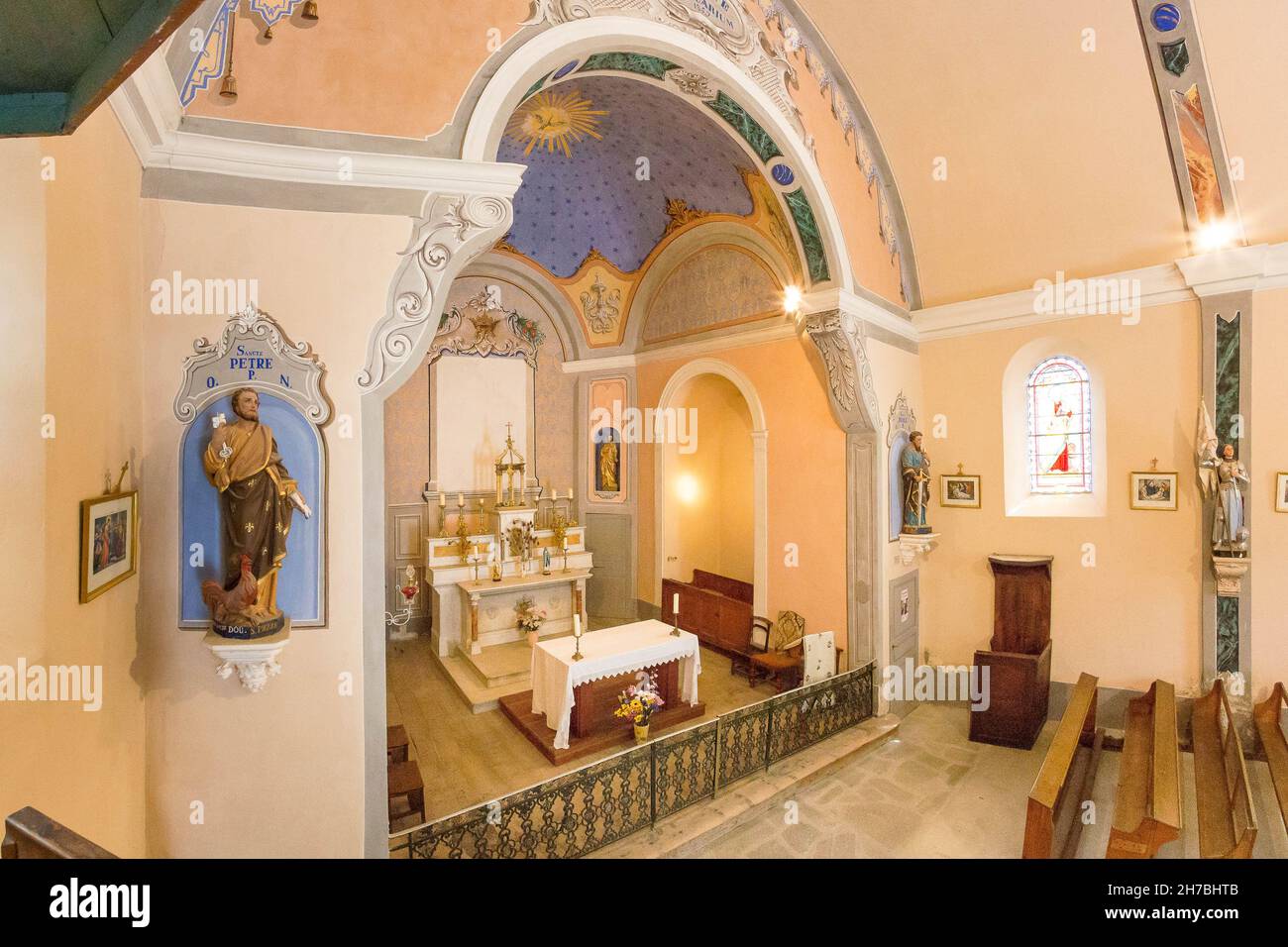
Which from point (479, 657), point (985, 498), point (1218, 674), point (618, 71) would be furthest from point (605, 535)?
point (1218, 674)

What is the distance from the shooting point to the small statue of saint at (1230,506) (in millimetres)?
6297

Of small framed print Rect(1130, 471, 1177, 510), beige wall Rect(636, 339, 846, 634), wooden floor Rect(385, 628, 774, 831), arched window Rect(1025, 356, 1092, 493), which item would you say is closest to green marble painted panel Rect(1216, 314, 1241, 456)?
small framed print Rect(1130, 471, 1177, 510)

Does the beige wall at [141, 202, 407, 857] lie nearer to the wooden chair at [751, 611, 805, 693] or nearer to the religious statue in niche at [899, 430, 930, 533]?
the wooden chair at [751, 611, 805, 693]

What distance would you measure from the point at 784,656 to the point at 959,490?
3.38 meters

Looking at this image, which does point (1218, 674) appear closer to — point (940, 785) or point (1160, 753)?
point (1160, 753)

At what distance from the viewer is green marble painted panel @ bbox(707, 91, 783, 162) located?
5.89 metres

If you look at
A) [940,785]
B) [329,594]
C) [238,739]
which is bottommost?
[940,785]

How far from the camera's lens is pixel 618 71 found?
213 inches

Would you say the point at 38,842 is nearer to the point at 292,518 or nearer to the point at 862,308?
the point at 292,518

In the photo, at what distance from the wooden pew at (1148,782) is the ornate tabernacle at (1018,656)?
0.91 metres

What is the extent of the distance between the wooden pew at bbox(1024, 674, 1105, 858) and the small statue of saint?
6.49 ft

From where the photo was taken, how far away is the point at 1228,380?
6539 mm

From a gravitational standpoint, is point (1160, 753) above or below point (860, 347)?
below

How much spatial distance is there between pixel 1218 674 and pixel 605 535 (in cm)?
863
